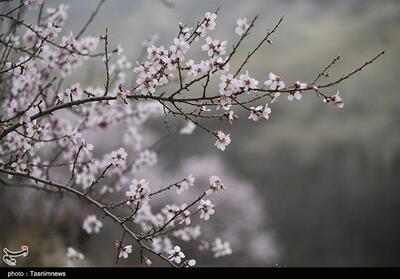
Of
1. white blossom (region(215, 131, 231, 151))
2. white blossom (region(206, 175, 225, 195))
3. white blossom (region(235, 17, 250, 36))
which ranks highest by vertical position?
white blossom (region(235, 17, 250, 36))

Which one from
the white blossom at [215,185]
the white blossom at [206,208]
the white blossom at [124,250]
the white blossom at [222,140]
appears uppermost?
the white blossom at [222,140]

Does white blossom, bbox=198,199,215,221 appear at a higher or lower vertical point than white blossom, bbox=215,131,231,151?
lower

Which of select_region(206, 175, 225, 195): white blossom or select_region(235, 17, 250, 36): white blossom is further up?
select_region(235, 17, 250, 36): white blossom

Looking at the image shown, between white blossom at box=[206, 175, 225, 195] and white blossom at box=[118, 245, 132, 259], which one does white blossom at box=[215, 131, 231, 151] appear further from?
white blossom at box=[118, 245, 132, 259]

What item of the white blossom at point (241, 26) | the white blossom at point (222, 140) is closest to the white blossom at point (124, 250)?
the white blossom at point (222, 140)

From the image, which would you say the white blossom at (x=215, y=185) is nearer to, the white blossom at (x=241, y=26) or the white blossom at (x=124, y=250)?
the white blossom at (x=124, y=250)

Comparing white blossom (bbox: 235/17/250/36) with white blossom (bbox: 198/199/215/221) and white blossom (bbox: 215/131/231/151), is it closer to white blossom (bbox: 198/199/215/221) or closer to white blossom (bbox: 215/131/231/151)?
white blossom (bbox: 215/131/231/151)

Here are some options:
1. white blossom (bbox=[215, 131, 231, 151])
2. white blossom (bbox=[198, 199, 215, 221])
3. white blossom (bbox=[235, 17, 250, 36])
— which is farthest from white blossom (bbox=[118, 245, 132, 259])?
white blossom (bbox=[235, 17, 250, 36])

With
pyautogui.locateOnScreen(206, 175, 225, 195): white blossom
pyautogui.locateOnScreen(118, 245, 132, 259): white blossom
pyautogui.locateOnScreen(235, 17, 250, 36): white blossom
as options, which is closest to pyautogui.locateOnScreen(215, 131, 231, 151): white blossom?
pyautogui.locateOnScreen(206, 175, 225, 195): white blossom

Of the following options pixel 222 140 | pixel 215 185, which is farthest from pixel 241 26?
pixel 215 185

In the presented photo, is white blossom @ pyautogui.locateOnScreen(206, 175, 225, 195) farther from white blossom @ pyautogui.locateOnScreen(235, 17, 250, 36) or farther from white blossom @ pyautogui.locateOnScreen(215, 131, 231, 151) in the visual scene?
white blossom @ pyautogui.locateOnScreen(235, 17, 250, 36)

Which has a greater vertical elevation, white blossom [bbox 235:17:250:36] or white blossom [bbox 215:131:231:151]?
white blossom [bbox 235:17:250:36]

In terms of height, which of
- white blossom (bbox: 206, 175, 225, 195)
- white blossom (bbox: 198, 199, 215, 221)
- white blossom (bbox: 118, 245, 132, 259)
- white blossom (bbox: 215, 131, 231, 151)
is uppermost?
white blossom (bbox: 215, 131, 231, 151)

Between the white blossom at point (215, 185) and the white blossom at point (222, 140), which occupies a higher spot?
the white blossom at point (222, 140)
